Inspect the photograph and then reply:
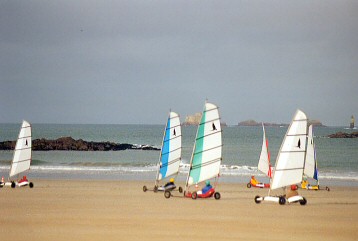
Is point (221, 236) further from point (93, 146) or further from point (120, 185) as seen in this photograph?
point (93, 146)

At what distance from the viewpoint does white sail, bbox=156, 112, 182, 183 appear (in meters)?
27.6

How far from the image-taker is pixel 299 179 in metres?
22.1

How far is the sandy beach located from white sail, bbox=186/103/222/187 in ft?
4.00

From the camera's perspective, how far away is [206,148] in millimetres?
24531

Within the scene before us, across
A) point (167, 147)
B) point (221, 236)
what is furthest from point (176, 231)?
point (167, 147)

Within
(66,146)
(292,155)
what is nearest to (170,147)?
(292,155)

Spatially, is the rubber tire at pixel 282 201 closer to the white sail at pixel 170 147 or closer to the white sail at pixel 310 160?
the white sail at pixel 170 147

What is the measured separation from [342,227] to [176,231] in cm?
463

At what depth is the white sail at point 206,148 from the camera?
24375 mm

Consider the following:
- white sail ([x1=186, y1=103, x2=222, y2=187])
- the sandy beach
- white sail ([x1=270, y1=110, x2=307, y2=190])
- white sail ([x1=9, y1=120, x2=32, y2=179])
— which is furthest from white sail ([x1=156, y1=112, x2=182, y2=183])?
white sail ([x1=9, y1=120, x2=32, y2=179])

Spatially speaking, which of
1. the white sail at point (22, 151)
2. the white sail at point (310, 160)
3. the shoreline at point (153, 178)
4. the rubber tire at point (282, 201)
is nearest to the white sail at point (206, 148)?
the rubber tire at point (282, 201)

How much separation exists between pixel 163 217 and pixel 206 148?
705 centimetres

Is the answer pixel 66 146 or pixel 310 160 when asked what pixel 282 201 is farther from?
pixel 66 146

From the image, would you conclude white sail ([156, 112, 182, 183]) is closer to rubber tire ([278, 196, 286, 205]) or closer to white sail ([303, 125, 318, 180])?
rubber tire ([278, 196, 286, 205])
